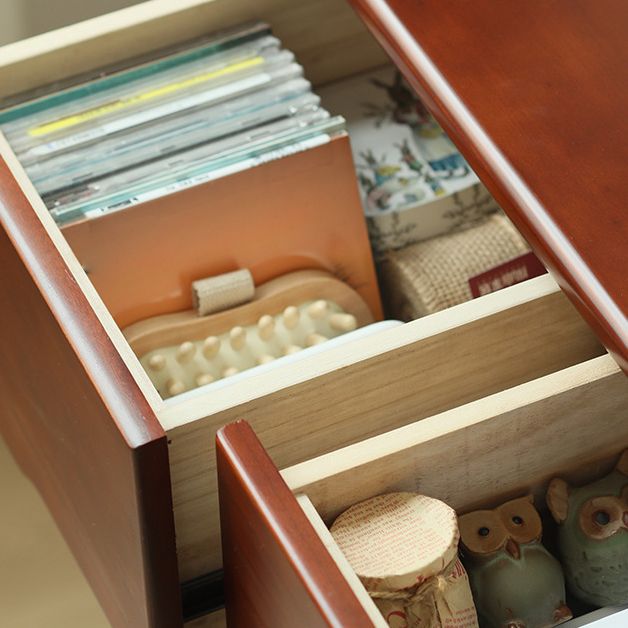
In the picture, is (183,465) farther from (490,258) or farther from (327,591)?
(490,258)

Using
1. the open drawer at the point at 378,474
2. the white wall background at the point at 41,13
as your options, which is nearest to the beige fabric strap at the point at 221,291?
the open drawer at the point at 378,474

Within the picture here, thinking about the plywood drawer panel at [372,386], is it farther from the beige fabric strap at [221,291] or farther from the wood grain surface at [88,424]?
the beige fabric strap at [221,291]

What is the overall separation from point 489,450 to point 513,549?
7cm

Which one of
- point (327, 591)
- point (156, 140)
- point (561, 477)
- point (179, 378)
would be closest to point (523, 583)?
point (561, 477)

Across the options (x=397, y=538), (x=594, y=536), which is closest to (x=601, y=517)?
(x=594, y=536)

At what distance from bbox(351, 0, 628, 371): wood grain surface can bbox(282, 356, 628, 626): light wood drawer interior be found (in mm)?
50

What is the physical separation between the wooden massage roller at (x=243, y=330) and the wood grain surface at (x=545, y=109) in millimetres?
238

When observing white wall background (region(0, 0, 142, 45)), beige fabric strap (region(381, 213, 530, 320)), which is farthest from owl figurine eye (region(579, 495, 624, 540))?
white wall background (region(0, 0, 142, 45))

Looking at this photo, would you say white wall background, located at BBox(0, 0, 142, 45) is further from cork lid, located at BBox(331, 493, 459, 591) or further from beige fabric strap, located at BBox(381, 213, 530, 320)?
cork lid, located at BBox(331, 493, 459, 591)

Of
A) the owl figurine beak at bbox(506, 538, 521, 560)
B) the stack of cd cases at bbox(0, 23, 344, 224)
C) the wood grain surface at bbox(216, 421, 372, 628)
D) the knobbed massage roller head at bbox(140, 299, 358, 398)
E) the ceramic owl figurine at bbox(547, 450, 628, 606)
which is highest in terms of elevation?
the stack of cd cases at bbox(0, 23, 344, 224)

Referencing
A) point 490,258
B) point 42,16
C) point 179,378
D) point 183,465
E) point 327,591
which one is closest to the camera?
point 327,591

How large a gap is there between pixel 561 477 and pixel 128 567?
284 millimetres

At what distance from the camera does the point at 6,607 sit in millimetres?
1054

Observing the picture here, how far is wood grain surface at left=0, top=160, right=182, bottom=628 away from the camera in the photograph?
71 cm
